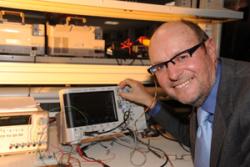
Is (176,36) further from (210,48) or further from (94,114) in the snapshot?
(94,114)

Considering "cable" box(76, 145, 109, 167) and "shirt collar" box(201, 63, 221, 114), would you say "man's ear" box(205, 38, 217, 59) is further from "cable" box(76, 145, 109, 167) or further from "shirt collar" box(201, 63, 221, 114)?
"cable" box(76, 145, 109, 167)

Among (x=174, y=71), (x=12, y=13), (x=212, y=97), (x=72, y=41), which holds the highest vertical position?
(x=12, y=13)

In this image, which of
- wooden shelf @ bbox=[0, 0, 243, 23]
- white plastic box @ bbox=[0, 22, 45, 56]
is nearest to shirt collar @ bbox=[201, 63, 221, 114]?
wooden shelf @ bbox=[0, 0, 243, 23]

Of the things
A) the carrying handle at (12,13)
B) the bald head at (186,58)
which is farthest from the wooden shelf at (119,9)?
the bald head at (186,58)

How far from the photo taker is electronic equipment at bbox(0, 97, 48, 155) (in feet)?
3.72

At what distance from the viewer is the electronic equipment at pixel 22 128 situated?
1.13 metres

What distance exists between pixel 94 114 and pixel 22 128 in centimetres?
34

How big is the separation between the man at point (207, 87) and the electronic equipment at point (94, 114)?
33 cm

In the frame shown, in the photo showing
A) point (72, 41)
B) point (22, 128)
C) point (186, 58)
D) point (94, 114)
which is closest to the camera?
point (186, 58)

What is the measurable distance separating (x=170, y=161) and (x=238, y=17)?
3.24 ft

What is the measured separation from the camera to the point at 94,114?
1303mm

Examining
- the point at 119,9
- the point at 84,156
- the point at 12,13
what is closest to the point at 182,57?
the point at 119,9

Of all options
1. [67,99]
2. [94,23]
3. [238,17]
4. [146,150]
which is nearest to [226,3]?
[238,17]

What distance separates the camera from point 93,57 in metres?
1.49
